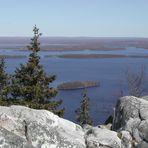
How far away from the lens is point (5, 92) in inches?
1161

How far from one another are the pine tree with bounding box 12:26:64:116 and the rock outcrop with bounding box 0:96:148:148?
13.1m

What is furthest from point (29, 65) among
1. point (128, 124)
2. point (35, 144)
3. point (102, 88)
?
point (102, 88)

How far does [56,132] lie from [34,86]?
1765 cm

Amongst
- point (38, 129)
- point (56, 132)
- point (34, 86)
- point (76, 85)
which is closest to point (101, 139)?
point (56, 132)

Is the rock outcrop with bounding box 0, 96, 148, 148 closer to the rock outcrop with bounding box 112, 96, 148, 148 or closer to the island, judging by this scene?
the rock outcrop with bounding box 112, 96, 148, 148

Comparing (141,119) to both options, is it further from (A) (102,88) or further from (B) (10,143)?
(A) (102,88)

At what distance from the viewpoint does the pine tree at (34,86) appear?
27.5m

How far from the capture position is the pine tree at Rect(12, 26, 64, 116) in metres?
27.5

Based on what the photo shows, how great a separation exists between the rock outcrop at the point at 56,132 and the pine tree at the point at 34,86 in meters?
13.1

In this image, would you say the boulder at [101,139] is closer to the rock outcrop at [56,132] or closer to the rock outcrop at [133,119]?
the rock outcrop at [56,132]

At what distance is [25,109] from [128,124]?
4.64 m

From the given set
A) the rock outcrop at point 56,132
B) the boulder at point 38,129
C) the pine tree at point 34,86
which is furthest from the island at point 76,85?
the boulder at point 38,129

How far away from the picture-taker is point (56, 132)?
10.2 metres

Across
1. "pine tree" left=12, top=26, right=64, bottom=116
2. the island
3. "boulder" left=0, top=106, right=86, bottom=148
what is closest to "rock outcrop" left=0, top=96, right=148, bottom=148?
"boulder" left=0, top=106, right=86, bottom=148
